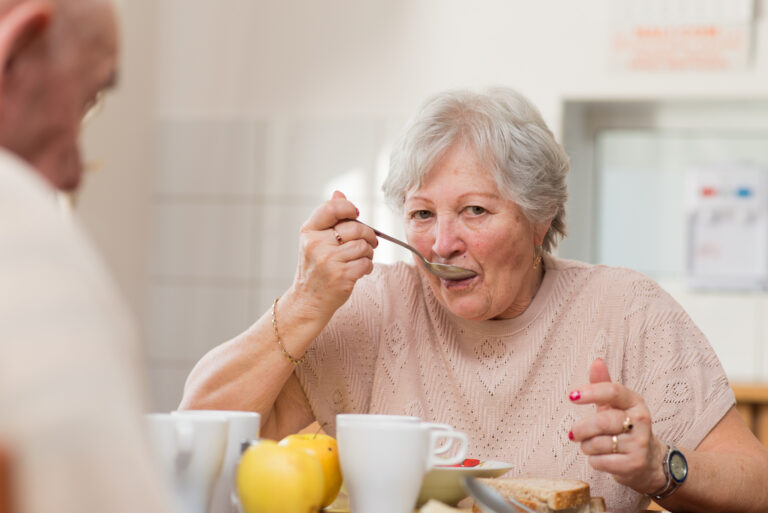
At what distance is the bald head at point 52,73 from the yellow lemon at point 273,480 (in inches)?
12.4

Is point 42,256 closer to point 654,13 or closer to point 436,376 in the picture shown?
point 436,376

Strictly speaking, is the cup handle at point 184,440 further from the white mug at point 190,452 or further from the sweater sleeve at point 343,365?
the sweater sleeve at point 343,365

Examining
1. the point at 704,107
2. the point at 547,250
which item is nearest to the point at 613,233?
the point at 704,107

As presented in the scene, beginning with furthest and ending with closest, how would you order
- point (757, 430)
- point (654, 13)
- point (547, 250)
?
point (654, 13), point (757, 430), point (547, 250)

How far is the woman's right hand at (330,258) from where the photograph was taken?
134 centimetres

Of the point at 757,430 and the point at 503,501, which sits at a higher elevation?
the point at 503,501

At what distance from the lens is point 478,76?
3.04 m

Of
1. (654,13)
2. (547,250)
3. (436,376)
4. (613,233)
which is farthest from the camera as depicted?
(613,233)

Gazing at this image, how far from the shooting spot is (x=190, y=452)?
0.83 metres

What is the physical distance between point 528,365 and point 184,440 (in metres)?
0.77

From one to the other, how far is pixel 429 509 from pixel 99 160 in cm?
235

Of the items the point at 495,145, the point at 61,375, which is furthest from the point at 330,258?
the point at 61,375

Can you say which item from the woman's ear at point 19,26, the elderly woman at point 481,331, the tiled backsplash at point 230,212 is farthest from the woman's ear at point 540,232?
the tiled backsplash at point 230,212

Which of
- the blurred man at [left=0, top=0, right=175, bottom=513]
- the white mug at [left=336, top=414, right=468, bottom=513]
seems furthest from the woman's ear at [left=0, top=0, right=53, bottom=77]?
the white mug at [left=336, top=414, right=468, bottom=513]
